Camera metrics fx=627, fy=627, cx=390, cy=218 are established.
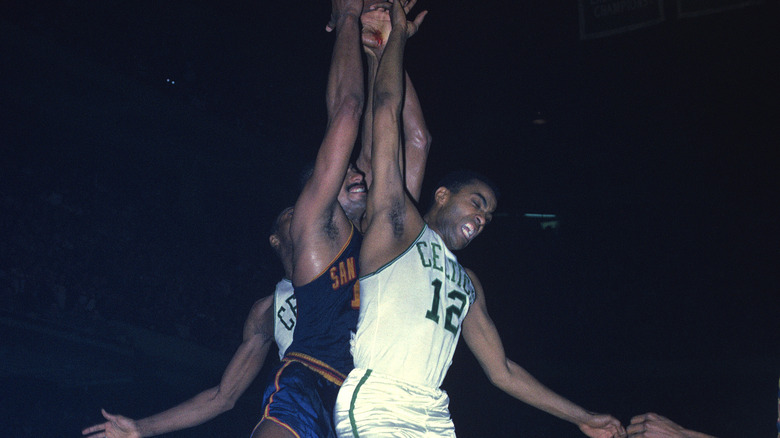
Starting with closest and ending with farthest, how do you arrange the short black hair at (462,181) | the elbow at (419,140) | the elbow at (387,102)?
the elbow at (387,102), the short black hair at (462,181), the elbow at (419,140)

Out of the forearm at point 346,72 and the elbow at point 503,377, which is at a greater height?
the forearm at point 346,72

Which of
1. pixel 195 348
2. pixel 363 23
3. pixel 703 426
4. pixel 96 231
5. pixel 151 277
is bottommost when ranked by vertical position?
pixel 703 426

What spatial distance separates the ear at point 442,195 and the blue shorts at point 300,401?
111cm

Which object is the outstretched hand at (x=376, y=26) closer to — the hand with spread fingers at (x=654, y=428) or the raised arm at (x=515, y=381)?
the raised arm at (x=515, y=381)

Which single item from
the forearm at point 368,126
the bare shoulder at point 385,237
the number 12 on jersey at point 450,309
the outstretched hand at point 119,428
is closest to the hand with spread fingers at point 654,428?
the number 12 on jersey at point 450,309

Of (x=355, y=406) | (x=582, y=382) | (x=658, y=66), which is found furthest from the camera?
(x=582, y=382)

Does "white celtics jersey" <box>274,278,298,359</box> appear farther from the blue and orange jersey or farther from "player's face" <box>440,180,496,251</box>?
"player's face" <box>440,180,496,251</box>

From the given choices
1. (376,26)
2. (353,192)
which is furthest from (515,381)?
(376,26)

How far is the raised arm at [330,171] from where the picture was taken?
9.60ft

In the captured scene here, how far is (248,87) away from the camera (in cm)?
812

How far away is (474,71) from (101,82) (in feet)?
13.5

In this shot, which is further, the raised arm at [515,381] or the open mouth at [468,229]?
the raised arm at [515,381]

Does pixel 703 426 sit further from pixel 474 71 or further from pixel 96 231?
pixel 96 231

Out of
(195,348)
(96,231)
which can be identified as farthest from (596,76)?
(96,231)
